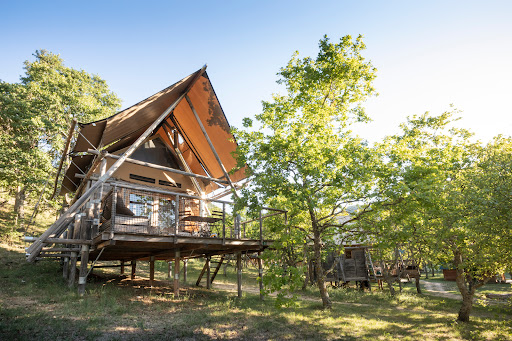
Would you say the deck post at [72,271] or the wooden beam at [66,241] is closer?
the wooden beam at [66,241]

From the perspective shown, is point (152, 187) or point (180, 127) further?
point (180, 127)

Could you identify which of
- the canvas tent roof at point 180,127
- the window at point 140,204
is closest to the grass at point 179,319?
the window at point 140,204

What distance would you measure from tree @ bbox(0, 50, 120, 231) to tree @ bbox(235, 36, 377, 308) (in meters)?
18.1

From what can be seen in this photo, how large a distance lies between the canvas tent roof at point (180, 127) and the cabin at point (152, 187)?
2.0 inches

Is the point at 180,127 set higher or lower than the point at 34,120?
lower

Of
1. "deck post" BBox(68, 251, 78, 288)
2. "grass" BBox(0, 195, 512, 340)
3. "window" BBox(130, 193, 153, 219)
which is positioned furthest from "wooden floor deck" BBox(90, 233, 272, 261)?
"window" BBox(130, 193, 153, 219)

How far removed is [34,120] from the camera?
20875 millimetres

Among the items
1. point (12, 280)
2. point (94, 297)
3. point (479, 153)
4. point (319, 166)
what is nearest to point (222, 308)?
point (94, 297)

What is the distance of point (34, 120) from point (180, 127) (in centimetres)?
1218

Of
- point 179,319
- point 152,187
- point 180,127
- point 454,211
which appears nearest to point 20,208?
point 152,187

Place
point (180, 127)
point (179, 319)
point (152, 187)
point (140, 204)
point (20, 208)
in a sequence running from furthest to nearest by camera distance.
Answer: point (20, 208), point (180, 127), point (152, 187), point (140, 204), point (179, 319)

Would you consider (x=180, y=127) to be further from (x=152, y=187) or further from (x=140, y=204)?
(x=140, y=204)

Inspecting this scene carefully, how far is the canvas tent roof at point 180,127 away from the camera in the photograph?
11594 millimetres

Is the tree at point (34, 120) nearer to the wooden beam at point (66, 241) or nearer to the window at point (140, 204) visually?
the window at point (140, 204)
